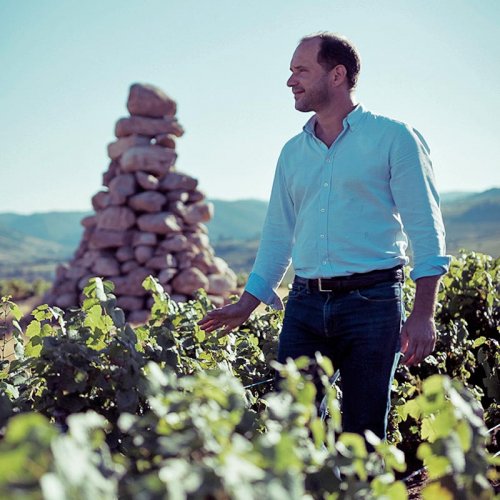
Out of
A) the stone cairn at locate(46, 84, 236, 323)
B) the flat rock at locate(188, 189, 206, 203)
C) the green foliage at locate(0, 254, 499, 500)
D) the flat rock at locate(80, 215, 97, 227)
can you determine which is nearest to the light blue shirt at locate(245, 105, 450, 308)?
the green foliage at locate(0, 254, 499, 500)

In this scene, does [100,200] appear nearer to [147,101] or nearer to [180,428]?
[147,101]

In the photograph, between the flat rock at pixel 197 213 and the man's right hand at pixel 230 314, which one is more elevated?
the flat rock at pixel 197 213

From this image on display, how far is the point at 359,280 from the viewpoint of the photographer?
265cm

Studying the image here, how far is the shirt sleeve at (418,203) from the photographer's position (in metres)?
2.53

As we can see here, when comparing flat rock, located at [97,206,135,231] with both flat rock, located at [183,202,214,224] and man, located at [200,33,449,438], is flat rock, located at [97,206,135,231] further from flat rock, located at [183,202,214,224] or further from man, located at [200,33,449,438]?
man, located at [200,33,449,438]

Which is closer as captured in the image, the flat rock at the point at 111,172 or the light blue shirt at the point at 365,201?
the light blue shirt at the point at 365,201

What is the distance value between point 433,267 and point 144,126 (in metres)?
11.4

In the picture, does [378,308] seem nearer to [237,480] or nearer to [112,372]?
[112,372]

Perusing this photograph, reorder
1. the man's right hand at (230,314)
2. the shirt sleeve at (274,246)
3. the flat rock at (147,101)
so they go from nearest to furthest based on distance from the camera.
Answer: the man's right hand at (230,314), the shirt sleeve at (274,246), the flat rock at (147,101)

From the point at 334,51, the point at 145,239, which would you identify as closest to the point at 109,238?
the point at 145,239

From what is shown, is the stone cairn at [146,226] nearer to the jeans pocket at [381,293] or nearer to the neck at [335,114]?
the neck at [335,114]

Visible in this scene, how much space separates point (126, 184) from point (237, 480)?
12313 millimetres

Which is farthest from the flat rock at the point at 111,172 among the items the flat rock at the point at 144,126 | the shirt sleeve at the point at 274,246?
the shirt sleeve at the point at 274,246

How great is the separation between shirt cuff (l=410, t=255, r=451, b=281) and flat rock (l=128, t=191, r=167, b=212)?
1070 centimetres
